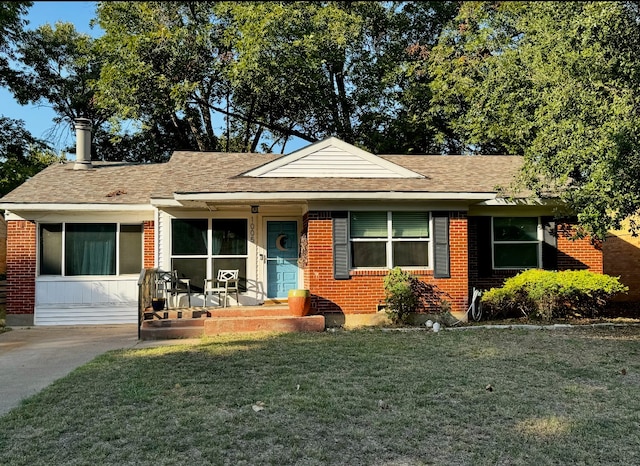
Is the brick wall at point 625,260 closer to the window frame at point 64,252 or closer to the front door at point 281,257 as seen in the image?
the front door at point 281,257

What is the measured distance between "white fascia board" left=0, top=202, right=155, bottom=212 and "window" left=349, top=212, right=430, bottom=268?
4765mm

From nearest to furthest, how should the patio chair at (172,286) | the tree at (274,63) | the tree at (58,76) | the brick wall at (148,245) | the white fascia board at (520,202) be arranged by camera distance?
1. the white fascia board at (520,202)
2. the patio chair at (172,286)
3. the brick wall at (148,245)
4. the tree at (274,63)
5. the tree at (58,76)

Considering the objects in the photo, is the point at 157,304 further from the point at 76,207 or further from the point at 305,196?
the point at 305,196

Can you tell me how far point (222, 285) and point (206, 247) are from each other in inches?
37.0

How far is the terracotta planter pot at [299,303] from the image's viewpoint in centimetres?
971

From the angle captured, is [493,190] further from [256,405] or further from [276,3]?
[276,3]

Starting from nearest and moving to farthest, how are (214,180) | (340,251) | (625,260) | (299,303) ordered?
(299,303)
(340,251)
(214,180)
(625,260)

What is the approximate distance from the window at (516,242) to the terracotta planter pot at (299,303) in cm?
488

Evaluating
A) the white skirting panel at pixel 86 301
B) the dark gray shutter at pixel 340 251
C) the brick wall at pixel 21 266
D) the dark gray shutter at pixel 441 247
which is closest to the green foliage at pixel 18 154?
the brick wall at pixel 21 266

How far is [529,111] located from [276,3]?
465 inches

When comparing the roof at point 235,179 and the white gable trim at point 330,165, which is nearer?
the roof at point 235,179

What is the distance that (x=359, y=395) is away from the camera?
529 cm

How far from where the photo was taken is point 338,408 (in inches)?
191

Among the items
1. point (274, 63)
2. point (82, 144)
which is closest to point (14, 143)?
point (82, 144)
